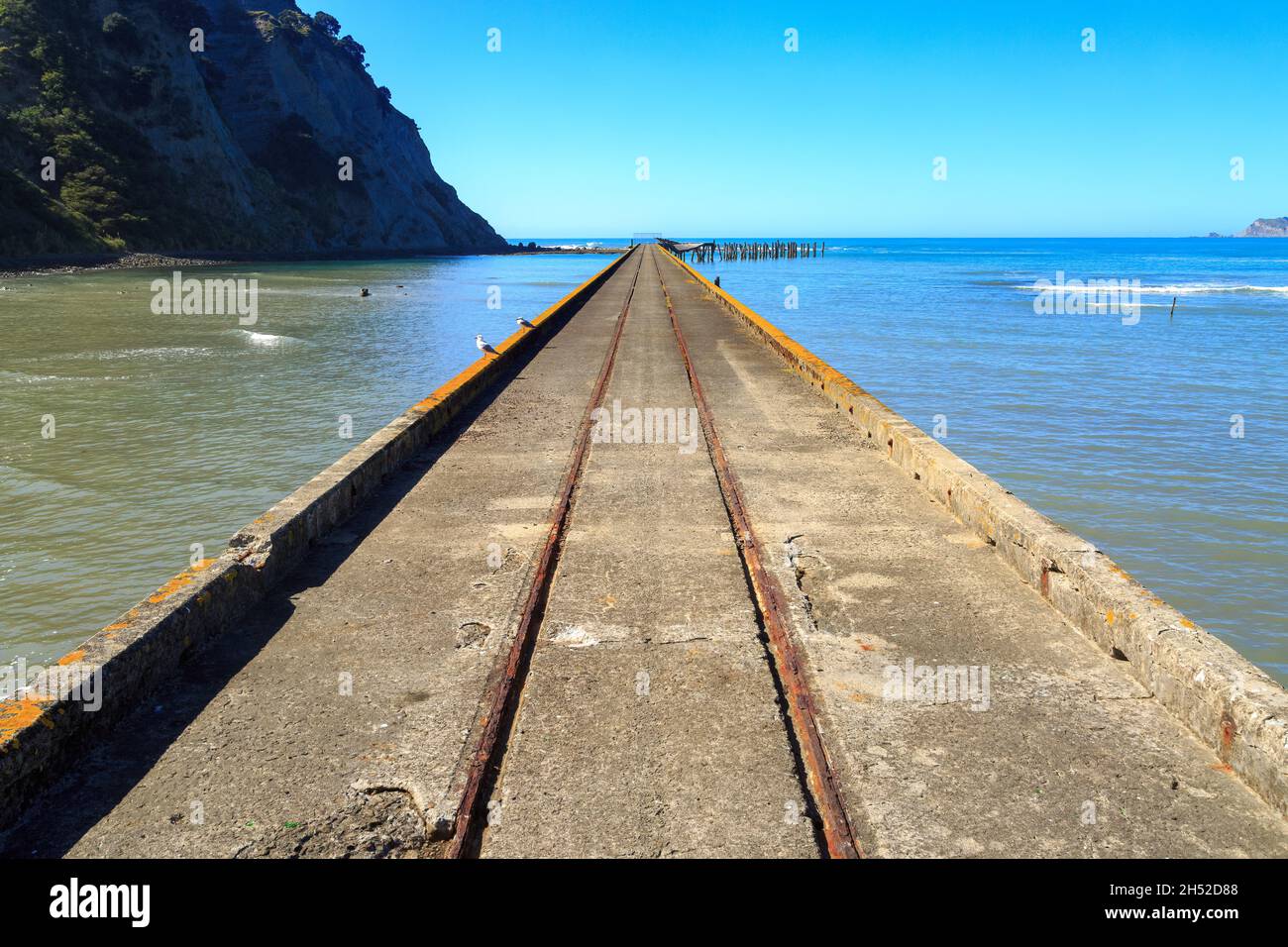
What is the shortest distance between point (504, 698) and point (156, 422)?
480 inches

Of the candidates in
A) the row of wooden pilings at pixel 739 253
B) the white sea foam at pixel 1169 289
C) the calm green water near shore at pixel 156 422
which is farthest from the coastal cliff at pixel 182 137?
the white sea foam at pixel 1169 289

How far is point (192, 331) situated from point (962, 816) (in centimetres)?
2855

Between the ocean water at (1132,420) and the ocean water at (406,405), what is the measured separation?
0.16 feet

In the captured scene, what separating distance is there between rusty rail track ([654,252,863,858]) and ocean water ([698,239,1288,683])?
3.65 m

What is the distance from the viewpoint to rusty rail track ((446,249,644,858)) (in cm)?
332

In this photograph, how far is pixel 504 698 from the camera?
419 cm

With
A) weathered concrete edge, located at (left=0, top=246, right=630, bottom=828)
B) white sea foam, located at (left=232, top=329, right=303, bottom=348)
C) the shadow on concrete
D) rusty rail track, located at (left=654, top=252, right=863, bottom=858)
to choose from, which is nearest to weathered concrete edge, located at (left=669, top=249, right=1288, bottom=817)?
rusty rail track, located at (left=654, top=252, right=863, bottom=858)

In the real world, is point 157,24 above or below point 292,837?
above

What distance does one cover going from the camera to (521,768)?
12.2ft

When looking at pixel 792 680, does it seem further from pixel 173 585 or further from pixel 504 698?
pixel 173 585
